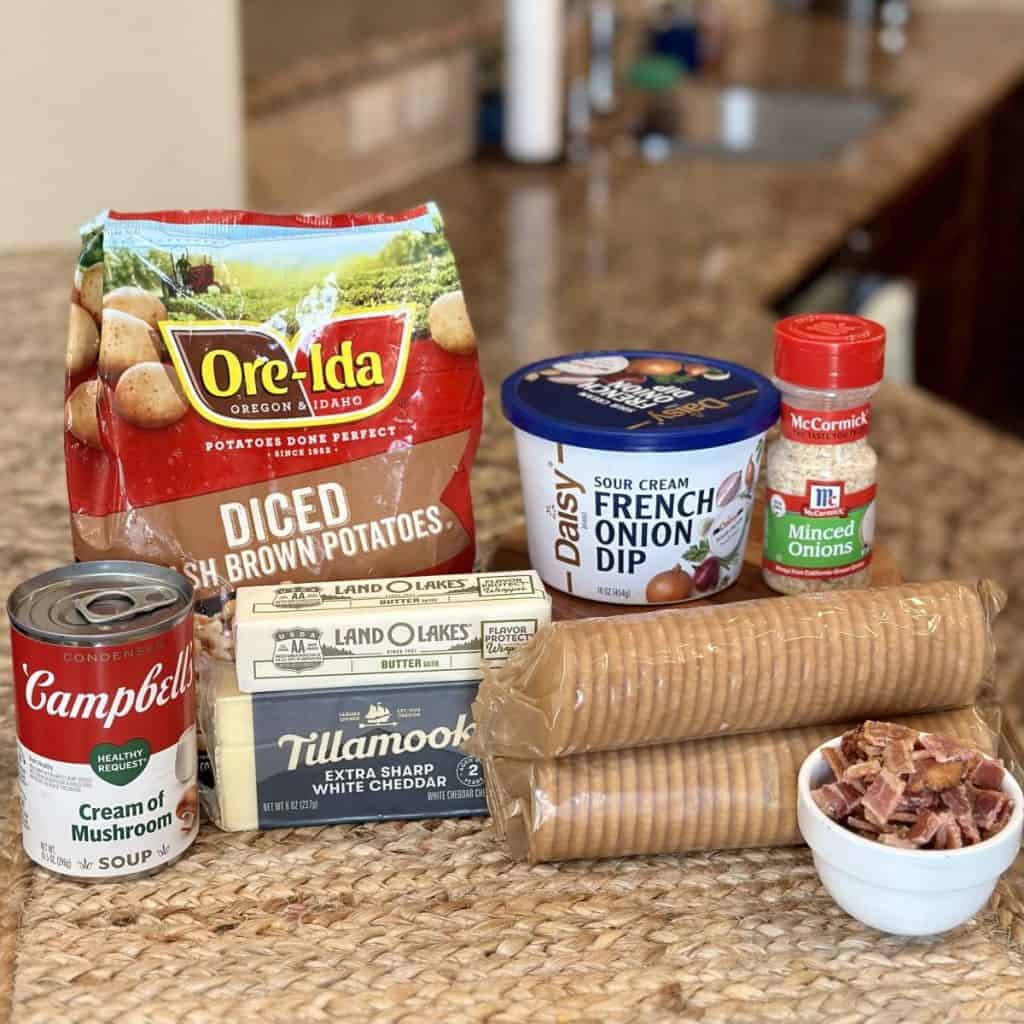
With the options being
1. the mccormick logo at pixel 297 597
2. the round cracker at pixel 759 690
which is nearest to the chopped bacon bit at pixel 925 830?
the round cracker at pixel 759 690

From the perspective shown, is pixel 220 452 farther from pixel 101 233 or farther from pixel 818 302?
pixel 818 302

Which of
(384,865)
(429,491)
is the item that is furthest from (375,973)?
(429,491)

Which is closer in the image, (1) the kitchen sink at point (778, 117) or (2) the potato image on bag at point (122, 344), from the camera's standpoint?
(2) the potato image on bag at point (122, 344)

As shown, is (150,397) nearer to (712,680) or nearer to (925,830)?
(712,680)

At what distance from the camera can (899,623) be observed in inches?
31.4

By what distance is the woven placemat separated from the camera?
692 millimetres

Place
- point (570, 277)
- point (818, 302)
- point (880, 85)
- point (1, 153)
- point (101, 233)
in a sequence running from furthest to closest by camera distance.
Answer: point (880, 85) < point (818, 302) < point (570, 277) < point (1, 153) < point (101, 233)

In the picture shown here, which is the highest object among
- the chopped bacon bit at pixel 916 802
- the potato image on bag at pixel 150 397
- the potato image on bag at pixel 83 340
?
the potato image on bag at pixel 83 340

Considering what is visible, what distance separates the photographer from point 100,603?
0.78 meters

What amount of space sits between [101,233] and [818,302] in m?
1.70

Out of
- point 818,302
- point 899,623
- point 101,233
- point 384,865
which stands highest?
point 101,233

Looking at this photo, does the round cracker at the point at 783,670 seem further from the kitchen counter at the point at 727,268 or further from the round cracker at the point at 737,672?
the kitchen counter at the point at 727,268

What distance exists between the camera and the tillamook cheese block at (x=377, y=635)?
79 centimetres

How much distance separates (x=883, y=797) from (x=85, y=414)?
0.48 m
